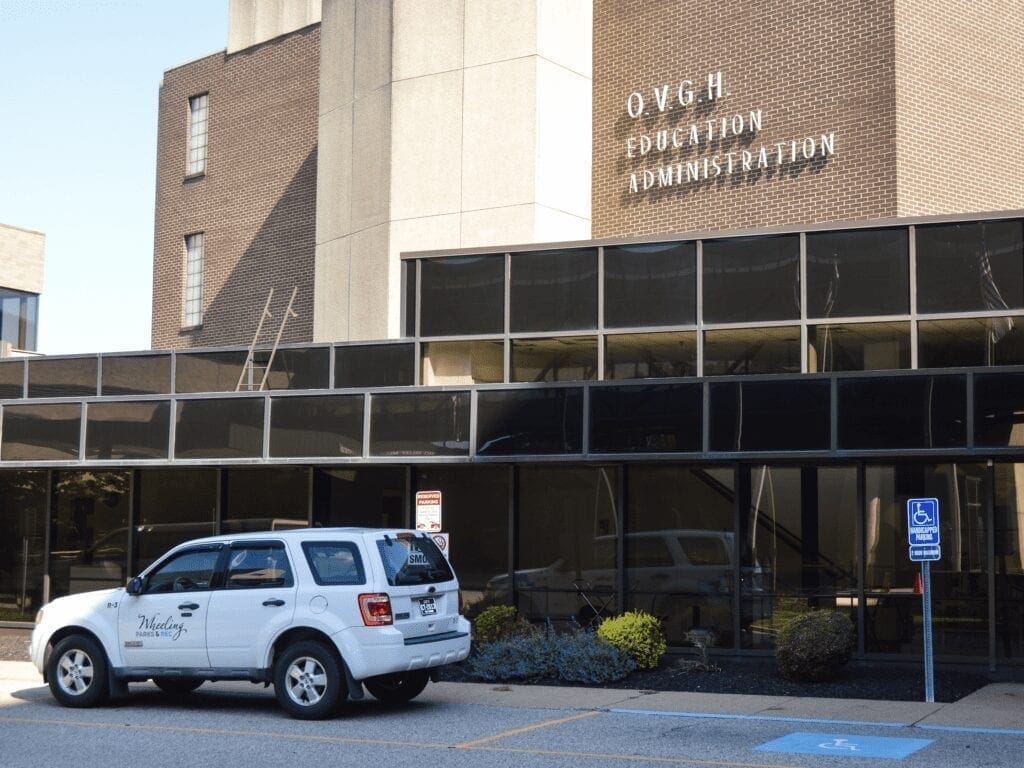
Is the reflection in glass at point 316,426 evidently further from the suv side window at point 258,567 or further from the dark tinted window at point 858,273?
the dark tinted window at point 858,273

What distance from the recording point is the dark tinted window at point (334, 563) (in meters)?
13.4

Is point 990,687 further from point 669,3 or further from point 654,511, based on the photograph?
point 669,3

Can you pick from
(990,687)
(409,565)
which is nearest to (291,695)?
(409,565)

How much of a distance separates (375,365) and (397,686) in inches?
296

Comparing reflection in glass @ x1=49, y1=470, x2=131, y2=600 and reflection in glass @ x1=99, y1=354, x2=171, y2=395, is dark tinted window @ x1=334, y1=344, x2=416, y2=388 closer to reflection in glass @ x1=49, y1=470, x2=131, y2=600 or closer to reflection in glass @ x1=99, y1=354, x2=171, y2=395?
reflection in glass @ x1=99, y1=354, x2=171, y2=395

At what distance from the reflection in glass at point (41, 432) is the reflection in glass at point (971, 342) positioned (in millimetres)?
12769

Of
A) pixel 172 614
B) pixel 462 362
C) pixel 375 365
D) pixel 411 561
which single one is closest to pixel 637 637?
pixel 411 561

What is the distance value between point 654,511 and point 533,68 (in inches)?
328

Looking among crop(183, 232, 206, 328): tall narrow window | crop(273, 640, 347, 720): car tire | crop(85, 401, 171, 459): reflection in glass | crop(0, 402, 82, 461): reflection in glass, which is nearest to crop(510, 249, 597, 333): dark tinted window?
crop(85, 401, 171, 459): reflection in glass

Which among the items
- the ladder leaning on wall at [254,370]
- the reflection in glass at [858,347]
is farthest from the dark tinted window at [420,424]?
the reflection in glass at [858,347]

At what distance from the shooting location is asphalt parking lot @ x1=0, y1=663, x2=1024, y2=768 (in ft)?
36.6

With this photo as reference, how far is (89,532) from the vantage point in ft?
77.9

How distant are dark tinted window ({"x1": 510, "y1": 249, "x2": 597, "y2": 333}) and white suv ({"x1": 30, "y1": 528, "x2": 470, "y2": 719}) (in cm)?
606

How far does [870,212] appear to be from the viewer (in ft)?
69.8
